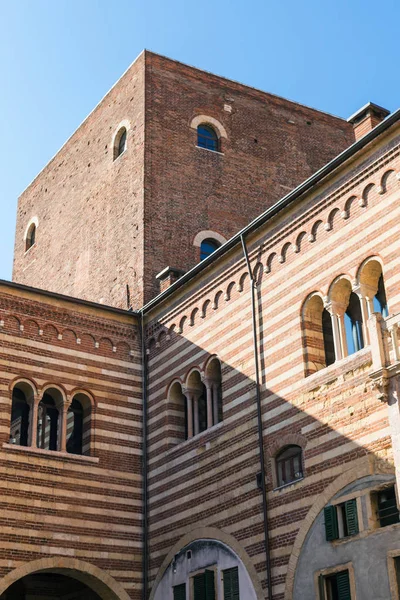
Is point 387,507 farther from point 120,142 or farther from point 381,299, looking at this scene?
point 120,142

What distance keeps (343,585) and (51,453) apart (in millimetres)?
7600

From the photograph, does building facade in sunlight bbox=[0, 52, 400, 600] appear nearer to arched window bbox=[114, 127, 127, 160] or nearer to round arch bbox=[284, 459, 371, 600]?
round arch bbox=[284, 459, 371, 600]

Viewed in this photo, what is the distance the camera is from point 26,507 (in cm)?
1947

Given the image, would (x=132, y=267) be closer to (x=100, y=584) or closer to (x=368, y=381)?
(x=100, y=584)

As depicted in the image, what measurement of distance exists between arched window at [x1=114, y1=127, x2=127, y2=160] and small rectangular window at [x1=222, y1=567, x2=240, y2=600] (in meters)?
15.2

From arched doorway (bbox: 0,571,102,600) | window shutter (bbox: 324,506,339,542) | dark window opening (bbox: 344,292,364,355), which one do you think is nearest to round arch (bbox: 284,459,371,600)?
window shutter (bbox: 324,506,339,542)

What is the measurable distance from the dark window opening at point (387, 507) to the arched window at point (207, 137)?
16.1 meters

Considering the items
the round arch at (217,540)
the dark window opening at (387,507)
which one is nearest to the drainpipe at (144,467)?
the round arch at (217,540)

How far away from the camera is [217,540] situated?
18.5m

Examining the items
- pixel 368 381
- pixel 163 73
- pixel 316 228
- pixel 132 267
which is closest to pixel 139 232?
pixel 132 267

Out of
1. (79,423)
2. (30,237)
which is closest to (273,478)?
(79,423)

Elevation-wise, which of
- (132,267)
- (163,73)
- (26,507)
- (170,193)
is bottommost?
(26,507)

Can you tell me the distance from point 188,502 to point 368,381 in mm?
5711

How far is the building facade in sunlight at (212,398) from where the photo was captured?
15.9m
